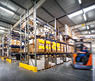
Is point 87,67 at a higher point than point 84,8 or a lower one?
lower

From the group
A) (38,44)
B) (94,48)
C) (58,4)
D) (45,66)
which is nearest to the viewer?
(38,44)

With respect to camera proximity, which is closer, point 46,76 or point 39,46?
point 46,76

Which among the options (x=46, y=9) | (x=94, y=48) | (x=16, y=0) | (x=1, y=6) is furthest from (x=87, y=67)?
(x=94, y=48)

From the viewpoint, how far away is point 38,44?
4.35 meters

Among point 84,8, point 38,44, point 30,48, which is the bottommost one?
point 30,48

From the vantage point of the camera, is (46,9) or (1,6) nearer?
(1,6)

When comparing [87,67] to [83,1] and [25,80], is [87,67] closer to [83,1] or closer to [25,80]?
[25,80]

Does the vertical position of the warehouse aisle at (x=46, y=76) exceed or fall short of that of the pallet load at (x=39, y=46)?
it falls short

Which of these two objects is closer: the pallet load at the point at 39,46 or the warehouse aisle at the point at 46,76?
the warehouse aisle at the point at 46,76

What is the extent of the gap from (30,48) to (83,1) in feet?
20.5

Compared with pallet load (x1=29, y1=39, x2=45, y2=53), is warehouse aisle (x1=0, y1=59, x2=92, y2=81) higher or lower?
lower

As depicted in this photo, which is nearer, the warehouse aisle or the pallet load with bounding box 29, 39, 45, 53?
the warehouse aisle

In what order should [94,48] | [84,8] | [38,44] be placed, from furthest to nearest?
1. [94,48]
2. [84,8]
3. [38,44]

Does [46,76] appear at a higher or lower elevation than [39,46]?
lower
